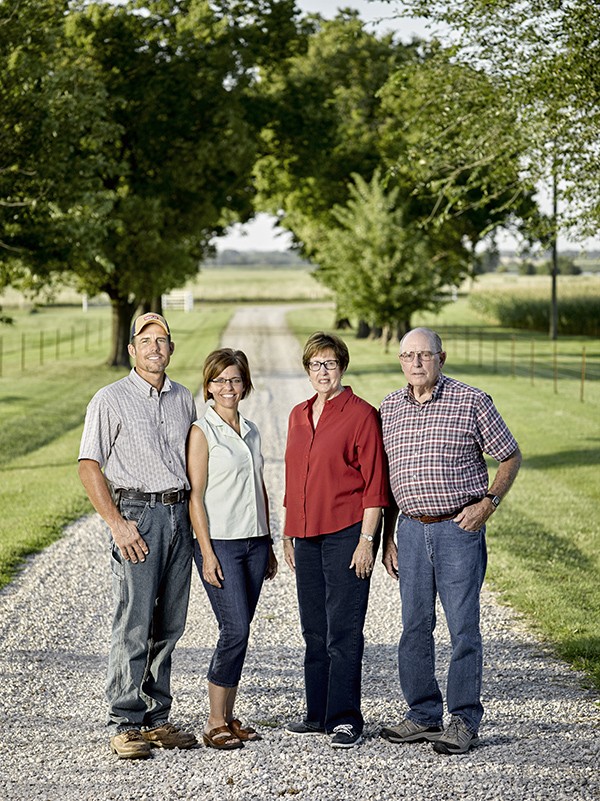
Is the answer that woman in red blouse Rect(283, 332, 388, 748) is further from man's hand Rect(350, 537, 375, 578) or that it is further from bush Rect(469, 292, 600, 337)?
bush Rect(469, 292, 600, 337)

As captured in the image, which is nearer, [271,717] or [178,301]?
[271,717]

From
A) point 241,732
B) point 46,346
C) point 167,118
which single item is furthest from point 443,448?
point 46,346

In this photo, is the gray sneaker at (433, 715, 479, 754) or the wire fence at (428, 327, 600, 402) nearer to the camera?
the gray sneaker at (433, 715, 479, 754)

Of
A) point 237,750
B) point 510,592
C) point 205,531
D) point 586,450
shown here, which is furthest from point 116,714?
point 586,450

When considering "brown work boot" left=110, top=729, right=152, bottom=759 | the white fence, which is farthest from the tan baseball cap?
the white fence

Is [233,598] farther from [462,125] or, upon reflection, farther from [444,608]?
[462,125]

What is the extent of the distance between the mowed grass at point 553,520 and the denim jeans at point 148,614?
9.12ft

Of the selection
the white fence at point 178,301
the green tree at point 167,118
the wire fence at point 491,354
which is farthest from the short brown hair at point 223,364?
the white fence at point 178,301

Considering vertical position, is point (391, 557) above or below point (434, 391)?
below

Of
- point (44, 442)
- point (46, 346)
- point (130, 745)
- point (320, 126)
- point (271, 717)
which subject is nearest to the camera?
point (130, 745)

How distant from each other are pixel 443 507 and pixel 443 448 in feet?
0.99

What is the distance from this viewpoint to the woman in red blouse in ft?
18.8

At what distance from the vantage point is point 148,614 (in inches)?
224

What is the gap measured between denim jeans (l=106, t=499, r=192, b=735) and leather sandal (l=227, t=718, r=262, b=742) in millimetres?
353
